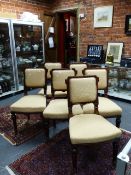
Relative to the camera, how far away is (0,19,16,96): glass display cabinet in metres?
4.03

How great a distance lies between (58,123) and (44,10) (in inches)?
134

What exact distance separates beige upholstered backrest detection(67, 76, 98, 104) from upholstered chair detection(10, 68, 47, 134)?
19.8 inches

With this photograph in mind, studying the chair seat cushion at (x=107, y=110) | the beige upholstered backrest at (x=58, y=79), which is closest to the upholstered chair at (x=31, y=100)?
the beige upholstered backrest at (x=58, y=79)

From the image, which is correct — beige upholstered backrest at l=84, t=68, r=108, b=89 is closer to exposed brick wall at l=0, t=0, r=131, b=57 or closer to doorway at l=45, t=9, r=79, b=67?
exposed brick wall at l=0, t=0, r=131, b=57

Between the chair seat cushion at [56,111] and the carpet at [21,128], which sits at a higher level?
the chair seat cushion at [56,111]

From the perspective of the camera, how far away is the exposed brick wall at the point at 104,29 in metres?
3.95

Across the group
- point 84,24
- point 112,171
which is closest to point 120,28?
point 84,24

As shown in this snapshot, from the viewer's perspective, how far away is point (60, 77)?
2.72 meters

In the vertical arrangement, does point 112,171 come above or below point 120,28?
below

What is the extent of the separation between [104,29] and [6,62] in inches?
91.4

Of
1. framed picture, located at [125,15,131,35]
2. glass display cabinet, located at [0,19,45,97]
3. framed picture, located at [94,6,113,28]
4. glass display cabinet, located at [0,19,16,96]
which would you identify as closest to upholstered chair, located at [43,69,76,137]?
glass display cabinet, located at [0,19,45,97]

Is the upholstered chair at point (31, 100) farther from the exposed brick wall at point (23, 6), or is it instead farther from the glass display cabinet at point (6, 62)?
the exposed brick wall at point (23, 6)

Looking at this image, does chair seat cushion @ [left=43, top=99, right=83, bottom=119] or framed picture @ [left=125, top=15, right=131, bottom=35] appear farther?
framed picture @ [left=125, top=15, right=131, bottom=35]

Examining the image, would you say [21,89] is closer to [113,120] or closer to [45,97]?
[45,97]
